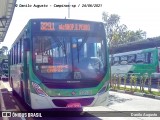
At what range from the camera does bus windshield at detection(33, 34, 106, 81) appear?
352 inches

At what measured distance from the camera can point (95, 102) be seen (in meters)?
9.14

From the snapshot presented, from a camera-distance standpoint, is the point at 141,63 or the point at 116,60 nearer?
the point at 141,63

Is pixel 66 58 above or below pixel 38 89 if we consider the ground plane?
above

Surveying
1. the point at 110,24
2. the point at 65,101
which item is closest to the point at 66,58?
the point at 65,101

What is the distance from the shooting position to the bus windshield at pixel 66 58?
8938 mm

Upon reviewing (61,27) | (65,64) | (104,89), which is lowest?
(104,89)

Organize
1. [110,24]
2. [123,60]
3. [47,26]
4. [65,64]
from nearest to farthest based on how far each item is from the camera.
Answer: [65,64]
[47,26]
[110,24]
[123,60]

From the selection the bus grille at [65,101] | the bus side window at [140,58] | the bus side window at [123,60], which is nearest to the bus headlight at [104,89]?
the bus grille at [65,101]

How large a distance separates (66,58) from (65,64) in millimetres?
197

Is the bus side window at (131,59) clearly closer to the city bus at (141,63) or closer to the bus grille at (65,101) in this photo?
the city bus at (141,63)

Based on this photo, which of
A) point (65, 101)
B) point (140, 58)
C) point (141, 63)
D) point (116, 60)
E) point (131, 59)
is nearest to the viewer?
point (65, 101)

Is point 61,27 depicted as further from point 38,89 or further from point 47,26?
point 38,89

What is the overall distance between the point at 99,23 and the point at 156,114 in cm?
362

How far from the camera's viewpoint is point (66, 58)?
905 cm
